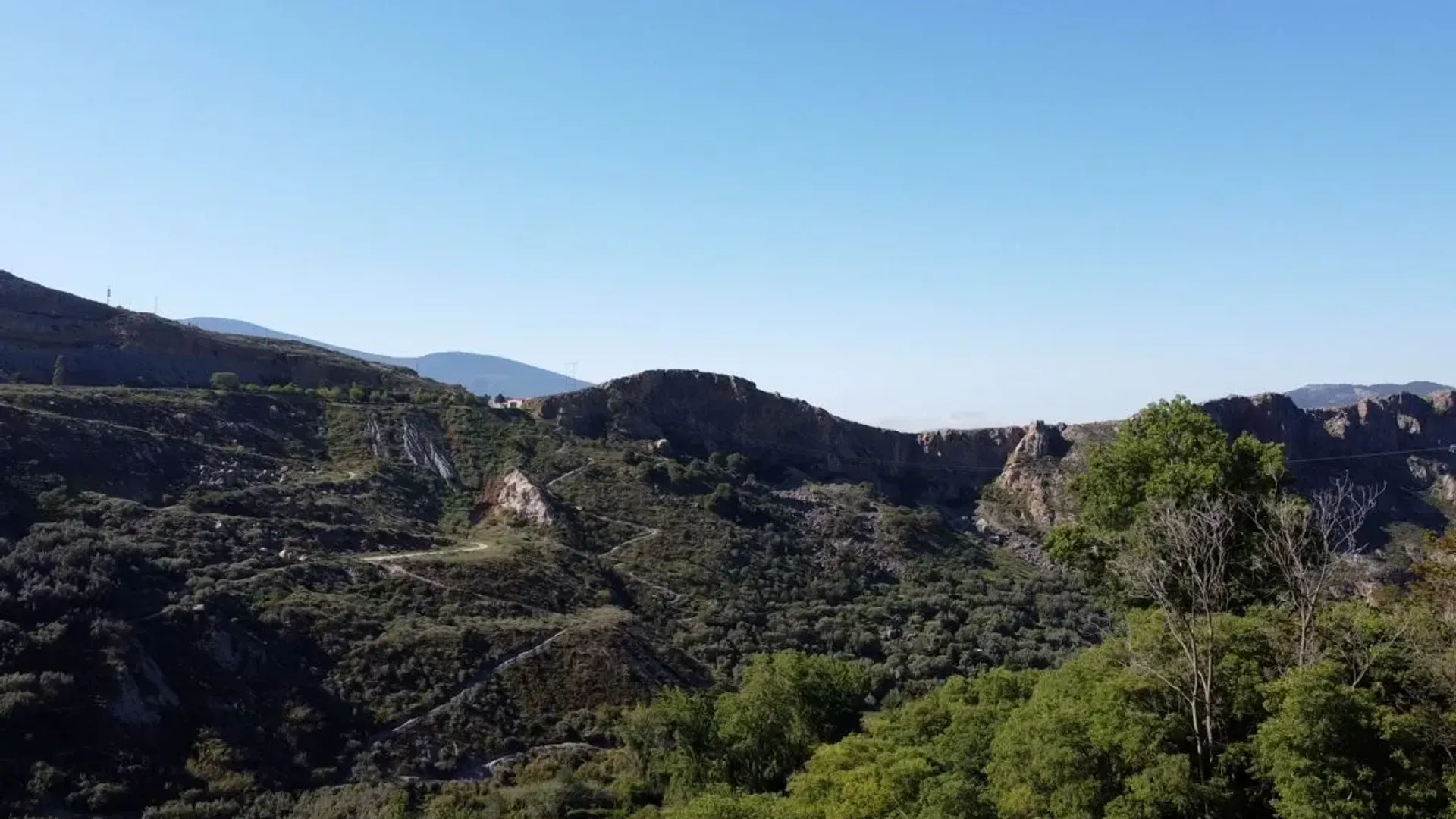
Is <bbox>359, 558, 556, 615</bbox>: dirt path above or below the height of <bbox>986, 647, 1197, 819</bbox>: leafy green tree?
below

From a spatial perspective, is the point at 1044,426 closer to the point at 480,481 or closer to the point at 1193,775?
the point at 480,481

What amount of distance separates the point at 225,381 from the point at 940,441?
163ft

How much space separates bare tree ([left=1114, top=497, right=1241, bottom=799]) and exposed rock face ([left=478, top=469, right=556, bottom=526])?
3268 cm

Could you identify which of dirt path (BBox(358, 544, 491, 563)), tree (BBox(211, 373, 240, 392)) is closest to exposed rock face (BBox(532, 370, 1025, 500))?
tree (BBox(211, 373, 240, 392))

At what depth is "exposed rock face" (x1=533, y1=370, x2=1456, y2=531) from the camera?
6569 centimetres

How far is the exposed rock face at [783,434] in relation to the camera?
67438 mm

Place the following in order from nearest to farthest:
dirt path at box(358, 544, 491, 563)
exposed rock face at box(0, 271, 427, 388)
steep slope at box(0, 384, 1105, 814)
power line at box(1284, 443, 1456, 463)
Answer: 1. steep slope at box(0, 384, 1105, 814)
2. dirt path at box(358, 544, 491, 563)
3. exposed rock face at box(0, 271, 427, 388)
4. power line at box(1284, 443, 1456, 463)

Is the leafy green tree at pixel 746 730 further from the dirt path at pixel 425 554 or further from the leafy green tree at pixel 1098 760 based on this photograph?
the dirt path at pixel 425 554

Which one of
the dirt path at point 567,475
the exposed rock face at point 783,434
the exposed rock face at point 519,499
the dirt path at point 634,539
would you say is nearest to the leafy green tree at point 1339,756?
the dirt path at point 634,539

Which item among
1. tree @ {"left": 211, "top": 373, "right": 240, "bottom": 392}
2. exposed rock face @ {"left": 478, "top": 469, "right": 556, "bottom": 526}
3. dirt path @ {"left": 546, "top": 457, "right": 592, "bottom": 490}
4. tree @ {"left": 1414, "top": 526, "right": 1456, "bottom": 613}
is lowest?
exposed rock face @ {"left": 478, "top": 469, "right": 556, "bottom": 526}

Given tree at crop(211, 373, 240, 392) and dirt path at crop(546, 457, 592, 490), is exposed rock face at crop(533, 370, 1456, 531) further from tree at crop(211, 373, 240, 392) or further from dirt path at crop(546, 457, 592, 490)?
tree at crop(211, 373, 240, 392)

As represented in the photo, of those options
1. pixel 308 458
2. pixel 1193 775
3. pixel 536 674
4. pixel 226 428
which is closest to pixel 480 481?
pixel 308 458

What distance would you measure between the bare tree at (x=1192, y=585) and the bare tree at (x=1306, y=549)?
3.08ft

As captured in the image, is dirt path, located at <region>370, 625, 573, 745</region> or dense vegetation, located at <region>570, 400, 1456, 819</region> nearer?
dense vegetation, located at <region>570, 400, 1456, 819</region>
